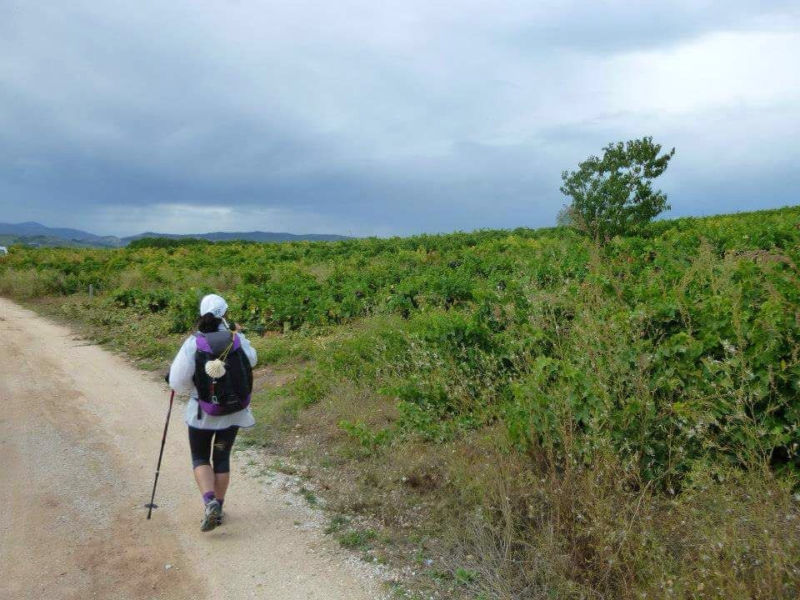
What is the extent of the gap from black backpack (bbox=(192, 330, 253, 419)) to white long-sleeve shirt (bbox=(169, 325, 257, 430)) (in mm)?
53

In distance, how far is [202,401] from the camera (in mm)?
5273

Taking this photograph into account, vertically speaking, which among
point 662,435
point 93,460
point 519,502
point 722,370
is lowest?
point 93,460

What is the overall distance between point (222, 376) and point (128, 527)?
5.08 ft

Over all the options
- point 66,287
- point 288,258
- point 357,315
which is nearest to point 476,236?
point 288,258

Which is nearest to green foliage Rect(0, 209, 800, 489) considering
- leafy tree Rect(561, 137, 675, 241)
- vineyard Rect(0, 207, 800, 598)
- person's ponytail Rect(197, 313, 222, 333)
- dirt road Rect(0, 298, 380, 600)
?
vineyard Rect(0, 207, 800, 598)

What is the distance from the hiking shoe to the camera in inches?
206

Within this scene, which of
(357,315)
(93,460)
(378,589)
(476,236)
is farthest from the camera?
(476,236)

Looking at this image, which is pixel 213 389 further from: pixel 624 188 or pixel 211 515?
pixel 624 188

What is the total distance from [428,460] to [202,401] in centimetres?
215

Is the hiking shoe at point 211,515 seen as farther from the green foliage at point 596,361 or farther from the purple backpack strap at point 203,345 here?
the green foliage at point 596,361

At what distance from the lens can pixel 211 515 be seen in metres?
5.23

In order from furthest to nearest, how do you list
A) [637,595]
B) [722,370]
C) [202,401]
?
[202,401] → [722,370] → [637,595]

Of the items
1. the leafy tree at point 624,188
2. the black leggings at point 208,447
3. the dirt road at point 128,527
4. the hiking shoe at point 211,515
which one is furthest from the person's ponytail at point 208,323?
the leafy tree at point 624,188

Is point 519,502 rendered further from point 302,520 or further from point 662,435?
point 302,520
